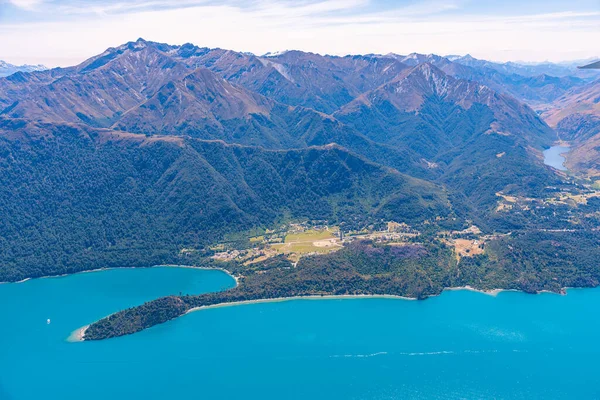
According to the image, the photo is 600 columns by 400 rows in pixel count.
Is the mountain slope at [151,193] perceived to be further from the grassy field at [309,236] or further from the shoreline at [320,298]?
the shoreline at [320,298]

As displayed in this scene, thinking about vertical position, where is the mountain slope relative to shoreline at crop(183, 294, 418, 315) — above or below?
above

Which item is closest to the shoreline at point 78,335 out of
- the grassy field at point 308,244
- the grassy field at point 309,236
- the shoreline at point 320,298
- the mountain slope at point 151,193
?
Result: the shoreline at point 320,298

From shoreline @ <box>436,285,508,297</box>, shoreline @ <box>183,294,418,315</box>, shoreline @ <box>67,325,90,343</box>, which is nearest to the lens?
shoreline @ <box>67,325,90,343</box>

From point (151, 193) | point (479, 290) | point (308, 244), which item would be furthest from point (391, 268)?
point (151, 193)

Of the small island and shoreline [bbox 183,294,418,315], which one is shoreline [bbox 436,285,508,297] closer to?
the small island

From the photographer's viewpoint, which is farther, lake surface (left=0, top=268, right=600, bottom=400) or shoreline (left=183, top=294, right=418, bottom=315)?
shoreline (left=183, top=294, right=418, bottom=315)

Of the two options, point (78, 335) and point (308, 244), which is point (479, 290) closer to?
point (308, 244)

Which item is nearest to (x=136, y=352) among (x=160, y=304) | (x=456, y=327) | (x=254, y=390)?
(x=160, y=304)

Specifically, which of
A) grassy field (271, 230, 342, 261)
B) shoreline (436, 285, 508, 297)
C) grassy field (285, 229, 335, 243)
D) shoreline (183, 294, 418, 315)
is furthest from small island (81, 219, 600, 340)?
grassy field (285, 229, 335, 243)
